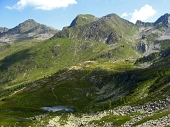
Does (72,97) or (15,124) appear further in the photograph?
(72,97)

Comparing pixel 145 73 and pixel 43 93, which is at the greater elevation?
pixel 145 73

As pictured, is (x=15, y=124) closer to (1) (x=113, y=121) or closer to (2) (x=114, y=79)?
(1) (x=113, y=121)

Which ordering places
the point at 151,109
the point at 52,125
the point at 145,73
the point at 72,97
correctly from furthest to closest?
the point at 72,97 < the point at 145,73 < the point at 52,125 < the point at 151,109

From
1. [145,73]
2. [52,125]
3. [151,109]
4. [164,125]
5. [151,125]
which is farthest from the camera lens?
[145,73]

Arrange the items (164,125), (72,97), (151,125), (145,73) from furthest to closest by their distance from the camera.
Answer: (72,97) → (145,73) → (151,125) → (164,125)

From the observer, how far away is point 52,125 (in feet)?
269

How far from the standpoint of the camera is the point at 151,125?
42969mm

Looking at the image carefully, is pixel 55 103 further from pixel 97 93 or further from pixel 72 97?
pixel 97 93

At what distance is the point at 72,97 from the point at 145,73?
6373cm

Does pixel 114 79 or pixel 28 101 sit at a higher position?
pixel 114 79

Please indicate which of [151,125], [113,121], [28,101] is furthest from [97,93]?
[151,125]

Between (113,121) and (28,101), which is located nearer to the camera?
(113,121)

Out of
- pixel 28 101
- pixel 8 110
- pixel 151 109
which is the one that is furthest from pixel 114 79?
pixel 151 109

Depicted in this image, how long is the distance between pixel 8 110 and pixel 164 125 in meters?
108
